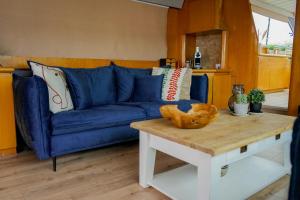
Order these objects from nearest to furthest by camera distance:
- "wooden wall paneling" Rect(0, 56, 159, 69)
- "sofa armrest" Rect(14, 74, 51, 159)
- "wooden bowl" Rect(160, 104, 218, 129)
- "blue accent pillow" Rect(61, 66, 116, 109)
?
"wooden bowl" Rect(160, 104, 218, 129)
"sofa armrest" Rect(14, 74, 51, 159)
"blue accent pillow" Rect(61, 66, 116, 109)
"wooden wall paneling" Rect(0, 56, 159, 69)

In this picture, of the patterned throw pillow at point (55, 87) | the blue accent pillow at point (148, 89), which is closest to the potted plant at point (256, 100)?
the blue accent pillow at point (148, 89)

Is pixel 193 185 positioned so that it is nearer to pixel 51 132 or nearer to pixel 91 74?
pixel 51 132

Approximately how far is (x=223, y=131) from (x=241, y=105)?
52 cm

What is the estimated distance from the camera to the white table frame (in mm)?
1228

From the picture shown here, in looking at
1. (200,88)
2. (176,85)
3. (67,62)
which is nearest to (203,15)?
(200,88)

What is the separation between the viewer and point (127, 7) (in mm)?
3748

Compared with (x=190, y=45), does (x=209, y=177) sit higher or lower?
lower

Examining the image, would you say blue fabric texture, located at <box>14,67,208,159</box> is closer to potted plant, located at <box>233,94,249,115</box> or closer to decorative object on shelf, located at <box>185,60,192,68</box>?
potted plant, located at <box>233,94,249,115</box>

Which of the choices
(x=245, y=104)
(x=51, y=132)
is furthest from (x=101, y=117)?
(x=245, y=104)

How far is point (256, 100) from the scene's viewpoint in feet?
6.50

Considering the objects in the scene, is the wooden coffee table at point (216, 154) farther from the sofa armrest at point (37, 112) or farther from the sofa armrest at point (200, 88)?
the sofa armrest at point (200, 88)

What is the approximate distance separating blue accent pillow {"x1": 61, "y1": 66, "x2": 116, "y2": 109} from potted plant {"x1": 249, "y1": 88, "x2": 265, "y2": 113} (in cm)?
145

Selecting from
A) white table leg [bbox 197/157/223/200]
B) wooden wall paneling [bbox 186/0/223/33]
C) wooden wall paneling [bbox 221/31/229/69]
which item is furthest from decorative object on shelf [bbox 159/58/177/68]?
white table leg [bbox 197/157/223/200]

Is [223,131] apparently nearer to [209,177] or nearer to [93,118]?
[209,177]
